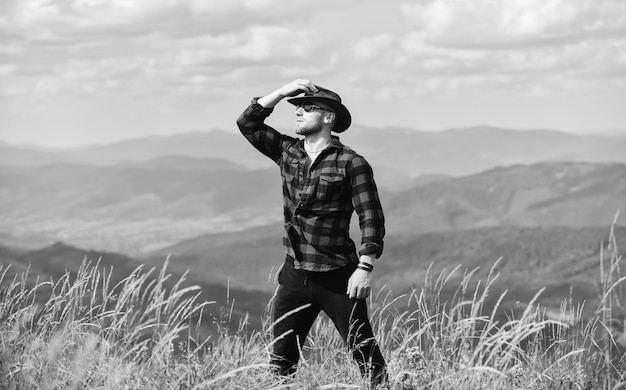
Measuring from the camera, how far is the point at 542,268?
147250 mm

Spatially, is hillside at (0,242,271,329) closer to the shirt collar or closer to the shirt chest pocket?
the shirt collar

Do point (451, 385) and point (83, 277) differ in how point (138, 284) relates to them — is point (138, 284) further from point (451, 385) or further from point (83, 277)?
point (451, 385)

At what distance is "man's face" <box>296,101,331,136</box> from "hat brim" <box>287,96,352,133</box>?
0.12 feet

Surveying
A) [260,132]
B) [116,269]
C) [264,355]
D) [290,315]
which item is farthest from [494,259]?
[290,315]

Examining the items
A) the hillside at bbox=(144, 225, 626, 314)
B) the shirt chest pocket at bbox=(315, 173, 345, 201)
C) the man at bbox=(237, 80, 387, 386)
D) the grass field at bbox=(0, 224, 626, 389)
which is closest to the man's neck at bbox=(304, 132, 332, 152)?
the man at bbox=(237, 80, 387, 386)

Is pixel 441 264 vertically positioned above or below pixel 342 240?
below

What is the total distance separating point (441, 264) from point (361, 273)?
528 feet

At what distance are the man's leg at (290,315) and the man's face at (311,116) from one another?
0.98m

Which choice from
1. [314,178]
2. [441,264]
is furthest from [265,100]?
[441,264]

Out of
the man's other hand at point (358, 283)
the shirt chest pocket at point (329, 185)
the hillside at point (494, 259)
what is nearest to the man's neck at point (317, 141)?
the shirt chest pocket at point (329, 185)

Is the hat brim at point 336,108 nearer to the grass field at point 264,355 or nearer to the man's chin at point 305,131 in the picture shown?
the man's chin at point 305,131

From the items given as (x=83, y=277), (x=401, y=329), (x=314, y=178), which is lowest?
(x=401, y=329)

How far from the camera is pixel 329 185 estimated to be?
5.80m

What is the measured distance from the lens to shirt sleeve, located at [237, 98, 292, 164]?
248 inches
